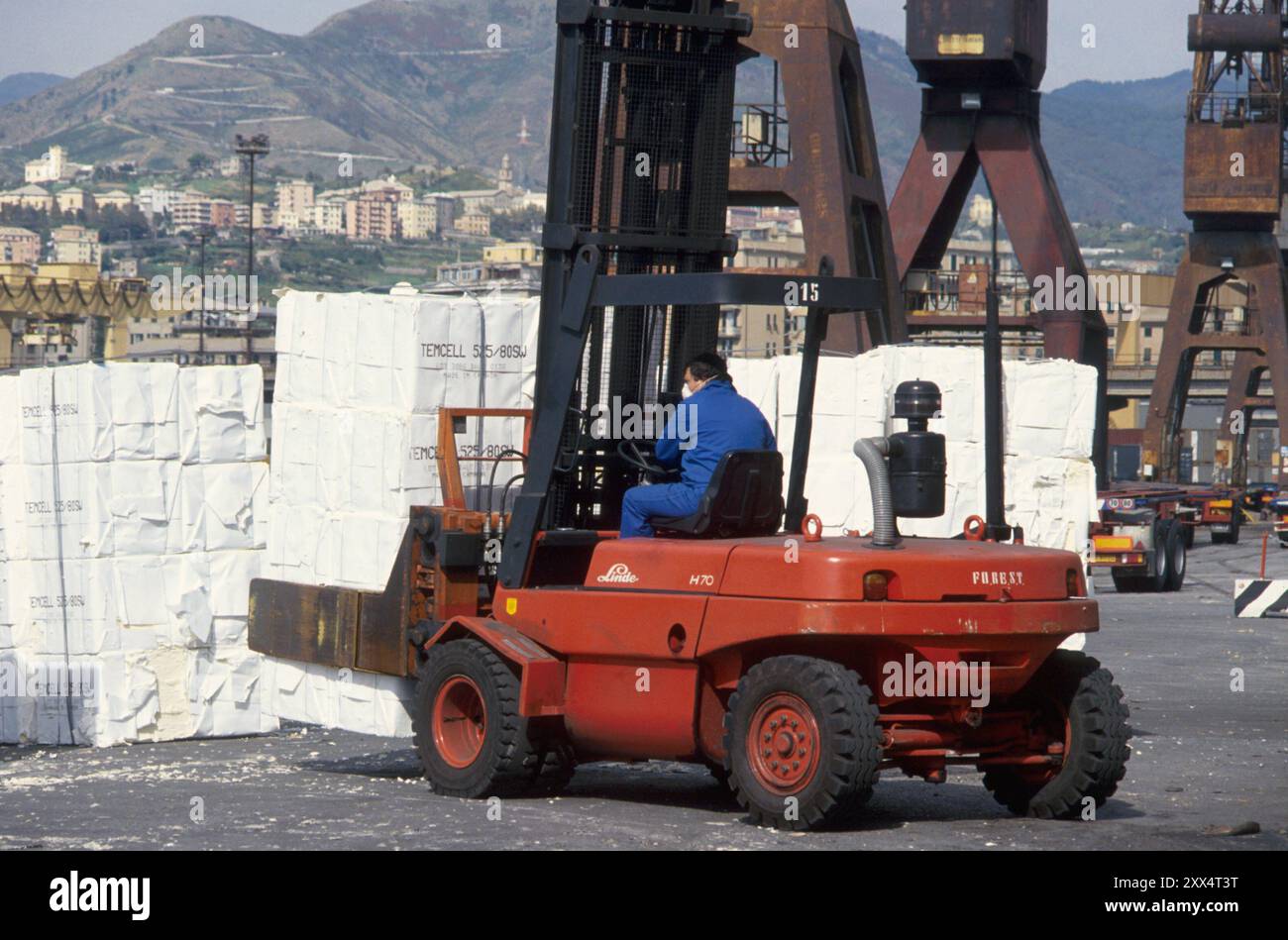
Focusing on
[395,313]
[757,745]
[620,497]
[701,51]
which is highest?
[701,51]

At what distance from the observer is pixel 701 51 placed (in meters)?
10.7

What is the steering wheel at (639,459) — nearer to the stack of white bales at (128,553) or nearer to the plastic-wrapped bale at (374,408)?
the plastic-wrapped bale at (374,408)

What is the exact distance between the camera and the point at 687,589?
936 centimetres

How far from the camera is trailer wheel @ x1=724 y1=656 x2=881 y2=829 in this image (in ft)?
28.5

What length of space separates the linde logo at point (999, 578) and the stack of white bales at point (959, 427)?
762 centimetres

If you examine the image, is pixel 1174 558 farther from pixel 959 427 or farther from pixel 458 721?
pixel 458 721

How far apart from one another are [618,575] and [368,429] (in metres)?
2.72

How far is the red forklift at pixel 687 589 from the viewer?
8.92 meters
